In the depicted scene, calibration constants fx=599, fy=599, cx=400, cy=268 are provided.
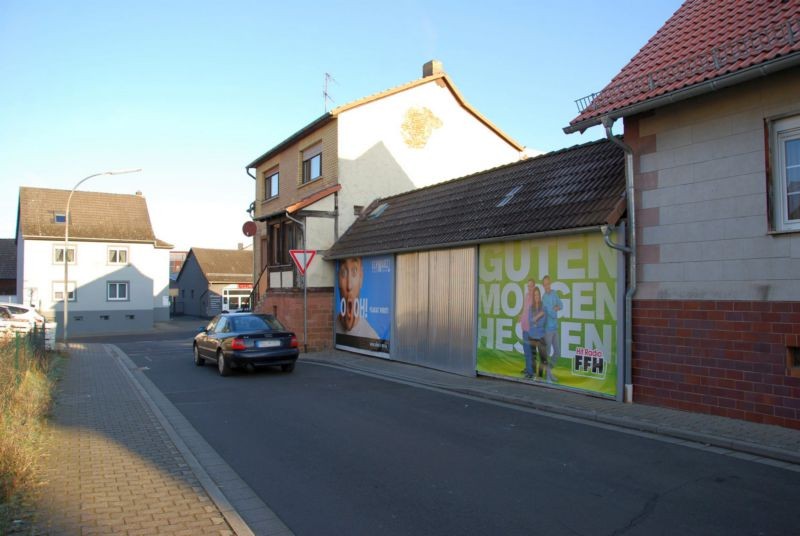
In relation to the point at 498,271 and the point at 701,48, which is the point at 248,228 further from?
the point at 701,48

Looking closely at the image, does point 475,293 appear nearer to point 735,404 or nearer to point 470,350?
point 470,350

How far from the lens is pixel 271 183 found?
90.4 ft

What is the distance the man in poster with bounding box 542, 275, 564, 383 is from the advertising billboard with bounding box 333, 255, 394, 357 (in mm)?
6018

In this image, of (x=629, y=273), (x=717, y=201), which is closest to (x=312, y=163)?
(x=629, y=273)

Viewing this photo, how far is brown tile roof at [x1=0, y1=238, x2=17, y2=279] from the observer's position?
51.2 metres

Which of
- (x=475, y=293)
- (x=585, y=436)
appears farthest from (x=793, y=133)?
(x=475, y=293)

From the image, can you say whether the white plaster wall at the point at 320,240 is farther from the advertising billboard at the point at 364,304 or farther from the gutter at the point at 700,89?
the gutter at the point at 700,89

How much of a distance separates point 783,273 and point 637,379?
275 centimetres

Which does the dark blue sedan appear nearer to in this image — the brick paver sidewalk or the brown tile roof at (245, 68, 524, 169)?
the brick paver sidewalk

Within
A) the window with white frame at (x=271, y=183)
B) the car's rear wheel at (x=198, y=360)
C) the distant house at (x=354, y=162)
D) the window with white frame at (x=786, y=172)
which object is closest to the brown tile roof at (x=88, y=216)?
the window with white frame at (x=271, y=183)

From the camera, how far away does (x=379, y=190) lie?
2142cm

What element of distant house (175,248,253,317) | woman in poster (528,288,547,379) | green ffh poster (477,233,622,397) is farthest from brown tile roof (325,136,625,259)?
distant house (175,248,253,317)

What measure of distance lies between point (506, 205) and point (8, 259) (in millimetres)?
53685

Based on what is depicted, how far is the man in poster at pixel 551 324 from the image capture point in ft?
36.2
